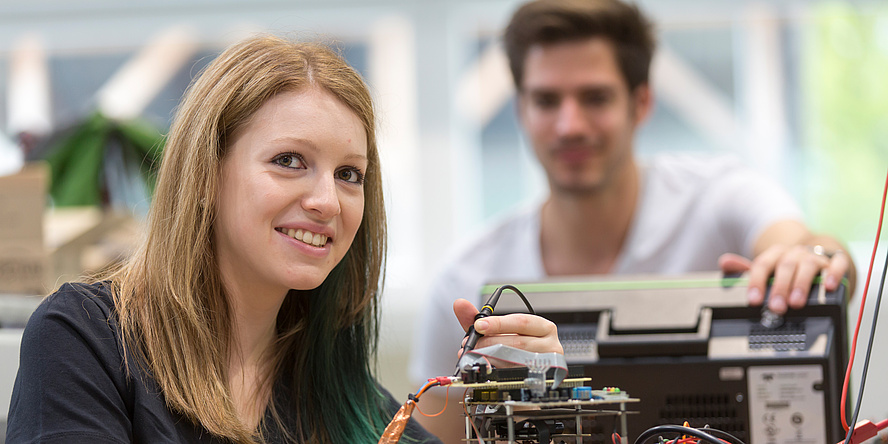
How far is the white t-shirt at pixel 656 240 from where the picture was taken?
77.5 inches

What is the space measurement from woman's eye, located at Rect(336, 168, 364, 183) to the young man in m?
0.81

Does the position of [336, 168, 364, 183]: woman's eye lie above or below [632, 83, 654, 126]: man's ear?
below

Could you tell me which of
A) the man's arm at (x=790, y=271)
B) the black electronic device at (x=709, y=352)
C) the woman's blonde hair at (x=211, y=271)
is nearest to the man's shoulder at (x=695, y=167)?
the man's arm at (x=790, y=271)

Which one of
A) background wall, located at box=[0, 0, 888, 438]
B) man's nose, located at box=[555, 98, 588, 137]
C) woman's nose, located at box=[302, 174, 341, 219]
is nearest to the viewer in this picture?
woman's nose, located at box=[302, 174, 341, 219]

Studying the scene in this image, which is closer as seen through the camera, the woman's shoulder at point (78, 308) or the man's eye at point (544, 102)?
the woman's shoulder at point (78, 308)

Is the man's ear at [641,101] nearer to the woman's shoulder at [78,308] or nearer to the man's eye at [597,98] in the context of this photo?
the man's eye at [597,98]

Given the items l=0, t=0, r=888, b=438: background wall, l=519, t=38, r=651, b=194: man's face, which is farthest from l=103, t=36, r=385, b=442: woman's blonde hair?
l=0, t=0, r=888, b=438: background wall

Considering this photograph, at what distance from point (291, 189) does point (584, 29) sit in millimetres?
1156

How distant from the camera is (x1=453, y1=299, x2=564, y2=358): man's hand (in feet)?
3.10

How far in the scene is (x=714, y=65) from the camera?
361 cm

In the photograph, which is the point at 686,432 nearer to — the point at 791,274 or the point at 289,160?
the point at 791,274

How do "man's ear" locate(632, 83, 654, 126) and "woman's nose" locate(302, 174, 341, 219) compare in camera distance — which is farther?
"man's ear" locate(632, 83, 654, 126)

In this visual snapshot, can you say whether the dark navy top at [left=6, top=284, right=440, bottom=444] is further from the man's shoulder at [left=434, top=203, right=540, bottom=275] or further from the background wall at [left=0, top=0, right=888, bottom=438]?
the background wall at [left=0, top=0, right=888, bottom=438]

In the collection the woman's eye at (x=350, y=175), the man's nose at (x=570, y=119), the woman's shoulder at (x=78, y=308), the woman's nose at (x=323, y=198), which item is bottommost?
the woman's shoulder at (x=78, y=308)
